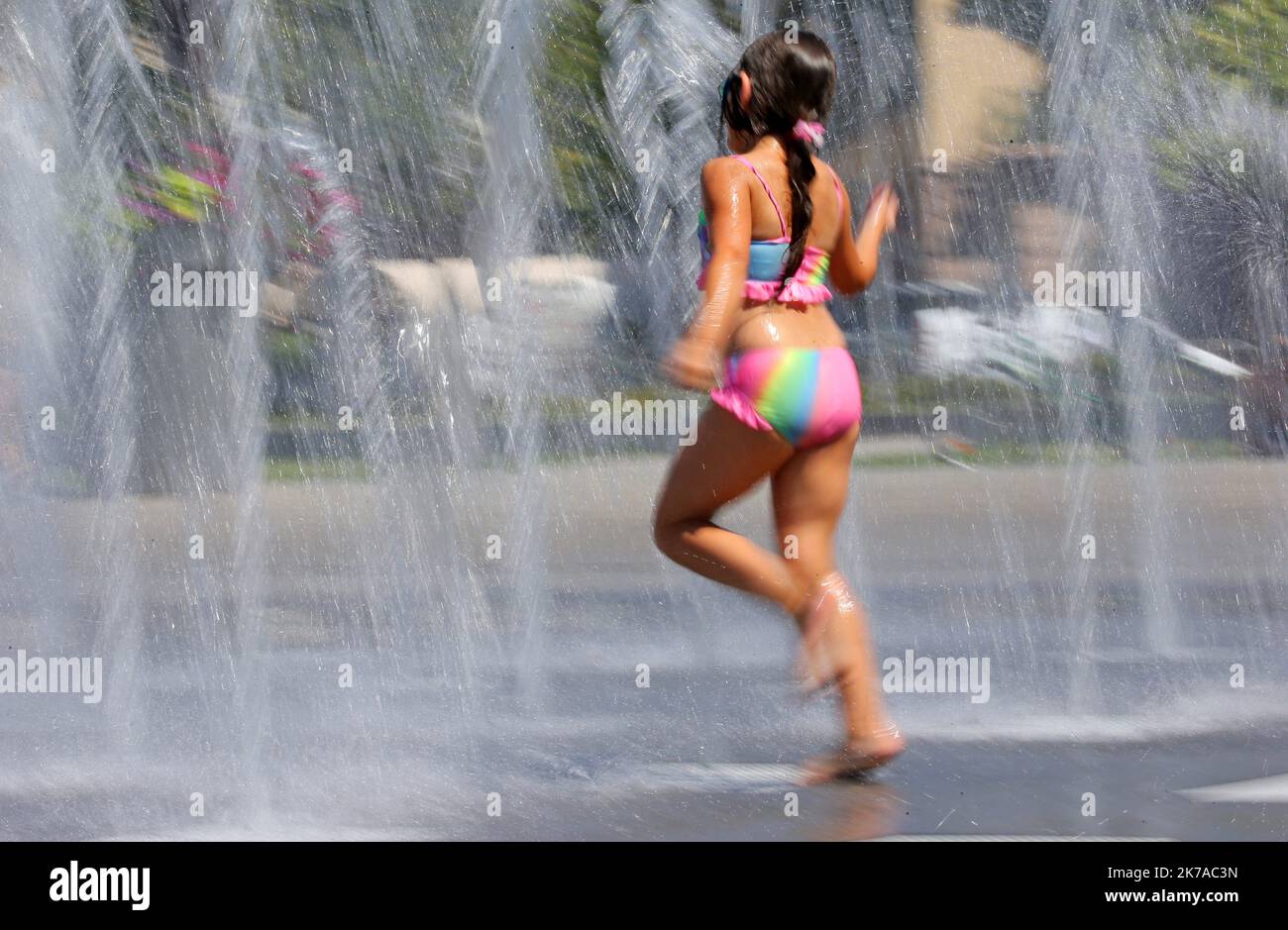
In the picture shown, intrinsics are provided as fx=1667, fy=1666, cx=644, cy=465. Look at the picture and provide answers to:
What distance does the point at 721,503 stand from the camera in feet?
11.7

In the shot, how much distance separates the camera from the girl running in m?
3.48

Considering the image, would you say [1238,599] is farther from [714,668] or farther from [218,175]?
[218,175]

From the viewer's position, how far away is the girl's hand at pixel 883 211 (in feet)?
12.3

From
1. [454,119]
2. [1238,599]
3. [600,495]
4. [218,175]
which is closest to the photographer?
[1238,599]

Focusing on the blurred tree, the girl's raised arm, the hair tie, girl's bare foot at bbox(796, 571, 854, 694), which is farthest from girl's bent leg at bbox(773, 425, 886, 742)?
Result: the blurred tree

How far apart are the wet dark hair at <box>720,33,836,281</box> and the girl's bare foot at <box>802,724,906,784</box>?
1.00 m

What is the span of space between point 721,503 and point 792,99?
868 millimetres

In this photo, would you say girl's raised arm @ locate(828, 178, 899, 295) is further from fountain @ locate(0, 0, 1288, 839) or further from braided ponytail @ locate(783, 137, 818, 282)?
fountain @ locate(0, 0, 1288, 839)

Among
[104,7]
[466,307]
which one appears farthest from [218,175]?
[466,307]

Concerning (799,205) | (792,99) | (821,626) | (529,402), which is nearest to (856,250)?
(799,205)

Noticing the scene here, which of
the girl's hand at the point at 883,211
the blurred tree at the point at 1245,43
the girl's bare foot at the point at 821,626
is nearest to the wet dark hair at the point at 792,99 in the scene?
the girl's hand at the point at 883,211

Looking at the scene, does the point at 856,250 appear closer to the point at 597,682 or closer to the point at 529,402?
the point at 597,682

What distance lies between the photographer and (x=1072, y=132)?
767cm
